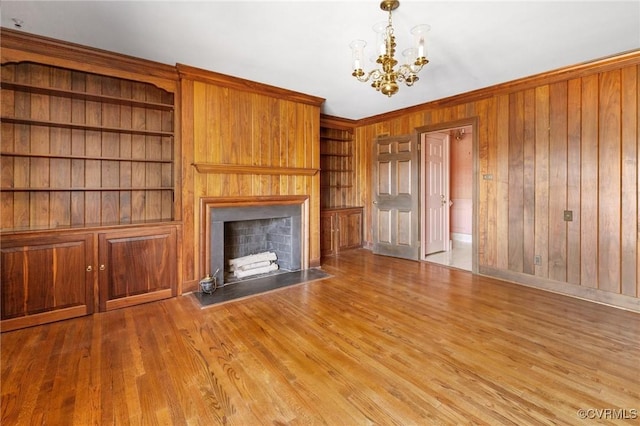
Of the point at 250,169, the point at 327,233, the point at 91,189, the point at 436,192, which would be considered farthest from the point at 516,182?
the point at 91,189

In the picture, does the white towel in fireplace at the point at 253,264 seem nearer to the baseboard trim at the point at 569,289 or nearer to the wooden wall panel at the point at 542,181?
the baseboard trim at the point at 569,289

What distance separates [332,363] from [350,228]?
12.8ft

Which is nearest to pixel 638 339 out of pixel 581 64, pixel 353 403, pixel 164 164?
pixel 353 403

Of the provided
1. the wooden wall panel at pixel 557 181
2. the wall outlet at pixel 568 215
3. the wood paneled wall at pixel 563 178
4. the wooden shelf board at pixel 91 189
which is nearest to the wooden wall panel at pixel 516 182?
the wood paneled wall at pixel 563 178

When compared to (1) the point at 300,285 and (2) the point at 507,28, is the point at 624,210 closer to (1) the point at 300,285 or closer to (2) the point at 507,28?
(2) the point at 507,28

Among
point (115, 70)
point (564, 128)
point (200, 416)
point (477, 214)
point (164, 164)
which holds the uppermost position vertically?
point (115, 70)

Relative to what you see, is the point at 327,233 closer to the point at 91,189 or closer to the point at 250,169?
the point at 250,169

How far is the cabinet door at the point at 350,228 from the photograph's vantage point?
18.8ft

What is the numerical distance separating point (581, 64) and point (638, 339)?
2.76m

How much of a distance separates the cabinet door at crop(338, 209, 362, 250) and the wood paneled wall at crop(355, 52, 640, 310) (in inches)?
90.7

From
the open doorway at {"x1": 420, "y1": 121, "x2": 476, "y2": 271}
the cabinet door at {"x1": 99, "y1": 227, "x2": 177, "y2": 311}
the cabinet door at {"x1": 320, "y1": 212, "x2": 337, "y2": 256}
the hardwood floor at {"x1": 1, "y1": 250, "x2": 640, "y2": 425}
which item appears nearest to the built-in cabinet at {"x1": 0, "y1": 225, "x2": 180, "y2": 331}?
the cabinet door at {"x1": 99, "y1": 227, "x2": 177, "y2": 311}

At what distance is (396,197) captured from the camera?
529 cm

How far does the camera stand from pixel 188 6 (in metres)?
2.23

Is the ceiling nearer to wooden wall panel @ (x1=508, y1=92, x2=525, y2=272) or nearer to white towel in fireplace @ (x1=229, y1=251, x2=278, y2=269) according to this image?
wooden wall panel @ (x1=508, y1=92, x2=525, y2=272)
